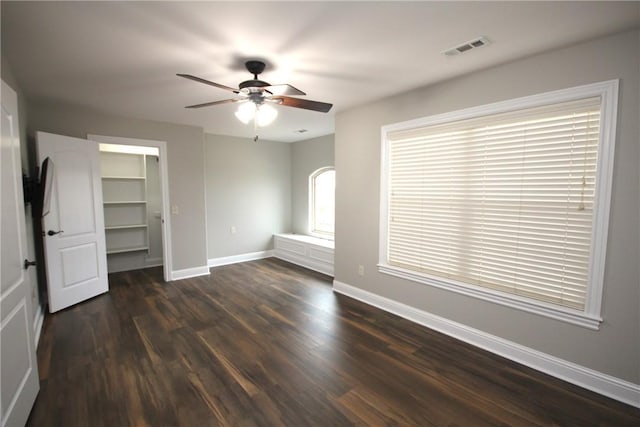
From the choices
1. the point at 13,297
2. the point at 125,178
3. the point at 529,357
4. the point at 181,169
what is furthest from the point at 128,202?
the point at 529,357

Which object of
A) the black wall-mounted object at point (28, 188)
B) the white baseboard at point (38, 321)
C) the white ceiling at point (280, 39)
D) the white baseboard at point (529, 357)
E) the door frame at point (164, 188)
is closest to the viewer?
the white ceiling at point (280, 39)

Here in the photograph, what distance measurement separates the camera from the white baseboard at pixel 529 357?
2024 millimetres

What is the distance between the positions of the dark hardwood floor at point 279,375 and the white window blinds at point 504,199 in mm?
722

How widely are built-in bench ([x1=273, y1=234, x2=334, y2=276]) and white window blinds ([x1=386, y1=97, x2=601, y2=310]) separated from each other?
185 cm

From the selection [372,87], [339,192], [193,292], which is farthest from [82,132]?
[372,87]

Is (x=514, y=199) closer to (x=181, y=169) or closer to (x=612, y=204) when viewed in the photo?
(x=612, y=204)

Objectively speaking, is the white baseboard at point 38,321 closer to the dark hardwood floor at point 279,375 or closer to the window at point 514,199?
the dark hardwood floor at point 279,375

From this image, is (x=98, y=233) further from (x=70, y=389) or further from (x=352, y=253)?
(x=352, y=253)

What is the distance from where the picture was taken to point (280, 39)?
203 centimetres

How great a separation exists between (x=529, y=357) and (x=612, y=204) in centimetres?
135

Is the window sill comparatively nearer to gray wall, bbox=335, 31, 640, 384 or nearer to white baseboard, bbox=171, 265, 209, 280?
gray wall, bbox=335, 31, 640, 384

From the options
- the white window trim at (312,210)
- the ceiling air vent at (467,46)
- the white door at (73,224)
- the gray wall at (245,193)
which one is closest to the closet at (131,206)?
the gray wall at (245,193)

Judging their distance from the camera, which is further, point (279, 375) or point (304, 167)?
point (304, 167)

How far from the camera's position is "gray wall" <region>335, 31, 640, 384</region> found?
1.95 metres
